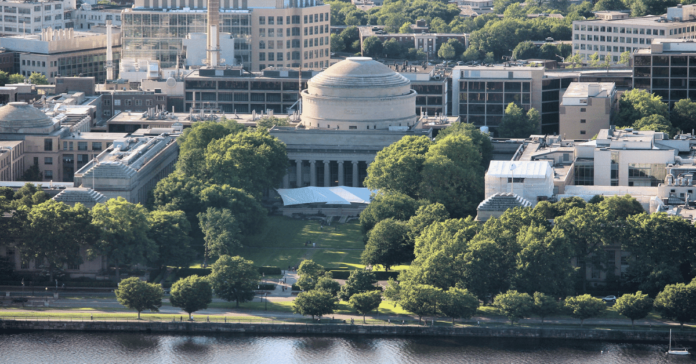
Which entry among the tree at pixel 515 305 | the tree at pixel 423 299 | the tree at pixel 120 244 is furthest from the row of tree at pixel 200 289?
the tree at pixel 515 305

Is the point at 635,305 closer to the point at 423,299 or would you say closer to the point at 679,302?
the point at 679,302

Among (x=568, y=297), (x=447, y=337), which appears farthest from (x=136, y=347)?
(x=568, y=297)

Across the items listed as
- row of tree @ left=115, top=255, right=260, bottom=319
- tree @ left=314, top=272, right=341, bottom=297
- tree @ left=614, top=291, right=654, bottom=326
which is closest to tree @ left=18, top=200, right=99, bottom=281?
row of tree @ left=115, top=255, right=260, bottom=319

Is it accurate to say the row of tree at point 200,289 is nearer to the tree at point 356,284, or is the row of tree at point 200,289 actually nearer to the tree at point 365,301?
the tree at point 356,284

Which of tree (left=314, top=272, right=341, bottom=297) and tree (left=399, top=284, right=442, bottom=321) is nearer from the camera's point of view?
tree (left=399, top=284, right=442, bottom=321)

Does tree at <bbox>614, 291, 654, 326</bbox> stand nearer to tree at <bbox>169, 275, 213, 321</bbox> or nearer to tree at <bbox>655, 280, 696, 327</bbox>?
tree at <bbox>655, 280, 696, 327</bbox>

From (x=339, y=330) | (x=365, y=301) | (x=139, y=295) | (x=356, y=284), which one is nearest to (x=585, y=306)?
(x=365, y=301)

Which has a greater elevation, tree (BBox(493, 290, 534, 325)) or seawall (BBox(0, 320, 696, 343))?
tree (BBox(493, 290, 534, 325))
